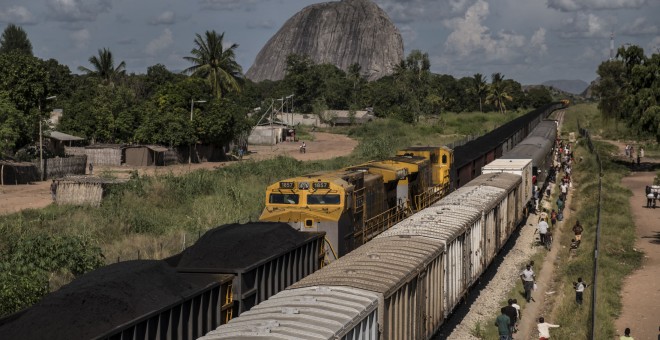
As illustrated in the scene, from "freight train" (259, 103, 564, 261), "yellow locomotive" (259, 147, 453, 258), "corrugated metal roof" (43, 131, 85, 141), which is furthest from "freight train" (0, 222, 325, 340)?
"corrugated metal roof" (43, 131, 85, 141)

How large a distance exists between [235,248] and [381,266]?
10.6 feet

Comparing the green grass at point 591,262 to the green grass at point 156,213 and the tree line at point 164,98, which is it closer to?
the green grass at point 156,213

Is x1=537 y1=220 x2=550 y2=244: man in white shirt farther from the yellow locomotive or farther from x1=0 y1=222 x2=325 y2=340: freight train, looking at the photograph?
x1=0 y1=222 x2=325 y2=340: freight train

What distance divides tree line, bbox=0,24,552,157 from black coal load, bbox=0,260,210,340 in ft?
137

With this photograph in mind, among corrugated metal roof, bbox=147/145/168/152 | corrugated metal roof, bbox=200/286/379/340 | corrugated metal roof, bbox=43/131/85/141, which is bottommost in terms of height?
corrugated metal roof, bbox=200/286/379/340

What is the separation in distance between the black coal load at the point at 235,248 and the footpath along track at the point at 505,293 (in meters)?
6.01

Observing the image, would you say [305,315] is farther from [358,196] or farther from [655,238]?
[655,238]

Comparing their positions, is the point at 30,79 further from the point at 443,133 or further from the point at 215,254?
the point at 443,133

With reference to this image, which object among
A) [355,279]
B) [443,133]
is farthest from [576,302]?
[443,133]

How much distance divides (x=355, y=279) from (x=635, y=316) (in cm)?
1299

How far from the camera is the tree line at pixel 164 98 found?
2506 inches

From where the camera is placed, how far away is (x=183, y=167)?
69.6 meters

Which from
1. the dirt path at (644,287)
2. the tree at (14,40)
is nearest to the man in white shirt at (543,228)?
the dirt path at (644,287)

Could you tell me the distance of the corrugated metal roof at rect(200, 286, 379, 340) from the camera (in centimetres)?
1168
